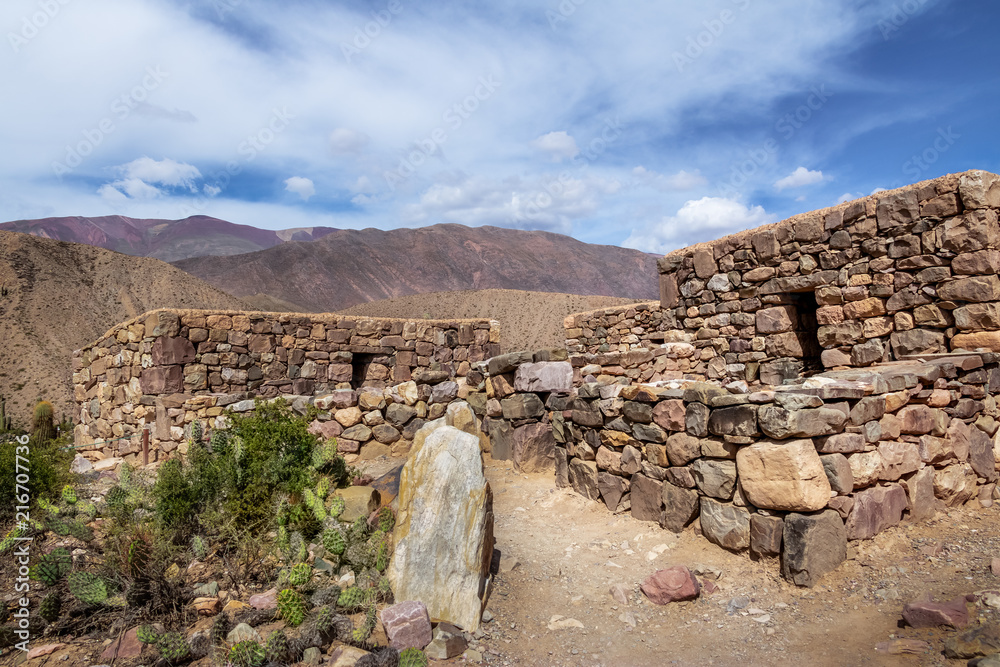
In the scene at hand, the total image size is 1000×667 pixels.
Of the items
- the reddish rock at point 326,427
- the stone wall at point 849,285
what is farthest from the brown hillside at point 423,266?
the stone wall at point 849,285

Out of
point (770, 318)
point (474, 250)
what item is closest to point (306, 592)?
point (770, 318)

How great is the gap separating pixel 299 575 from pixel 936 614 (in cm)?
353

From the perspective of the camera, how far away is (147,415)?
351 inches

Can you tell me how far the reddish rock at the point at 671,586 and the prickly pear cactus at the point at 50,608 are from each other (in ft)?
11.9

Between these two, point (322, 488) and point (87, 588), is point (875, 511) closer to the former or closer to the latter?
point (322, 488)

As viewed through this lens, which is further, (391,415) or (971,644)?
(391,415)

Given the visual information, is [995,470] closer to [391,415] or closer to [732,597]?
[732,597]

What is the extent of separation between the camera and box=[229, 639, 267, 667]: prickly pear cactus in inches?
104

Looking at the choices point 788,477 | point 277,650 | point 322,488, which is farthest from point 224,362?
point 788,477

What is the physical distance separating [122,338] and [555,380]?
8317 millimetres

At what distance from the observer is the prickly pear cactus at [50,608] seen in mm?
3110

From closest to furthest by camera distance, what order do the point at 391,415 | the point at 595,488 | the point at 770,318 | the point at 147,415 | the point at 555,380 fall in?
the point at 595,488
the point at 555,380
the point at 391,415
the point at 770,318
the point at 147,415

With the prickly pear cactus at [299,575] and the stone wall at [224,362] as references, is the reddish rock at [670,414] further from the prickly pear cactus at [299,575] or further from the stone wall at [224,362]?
the stone wall at [224,362]

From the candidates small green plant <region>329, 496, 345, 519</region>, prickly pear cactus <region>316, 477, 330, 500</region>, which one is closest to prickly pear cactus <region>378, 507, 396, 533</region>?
small green plant <region>329, 496, 345, 519</region>
